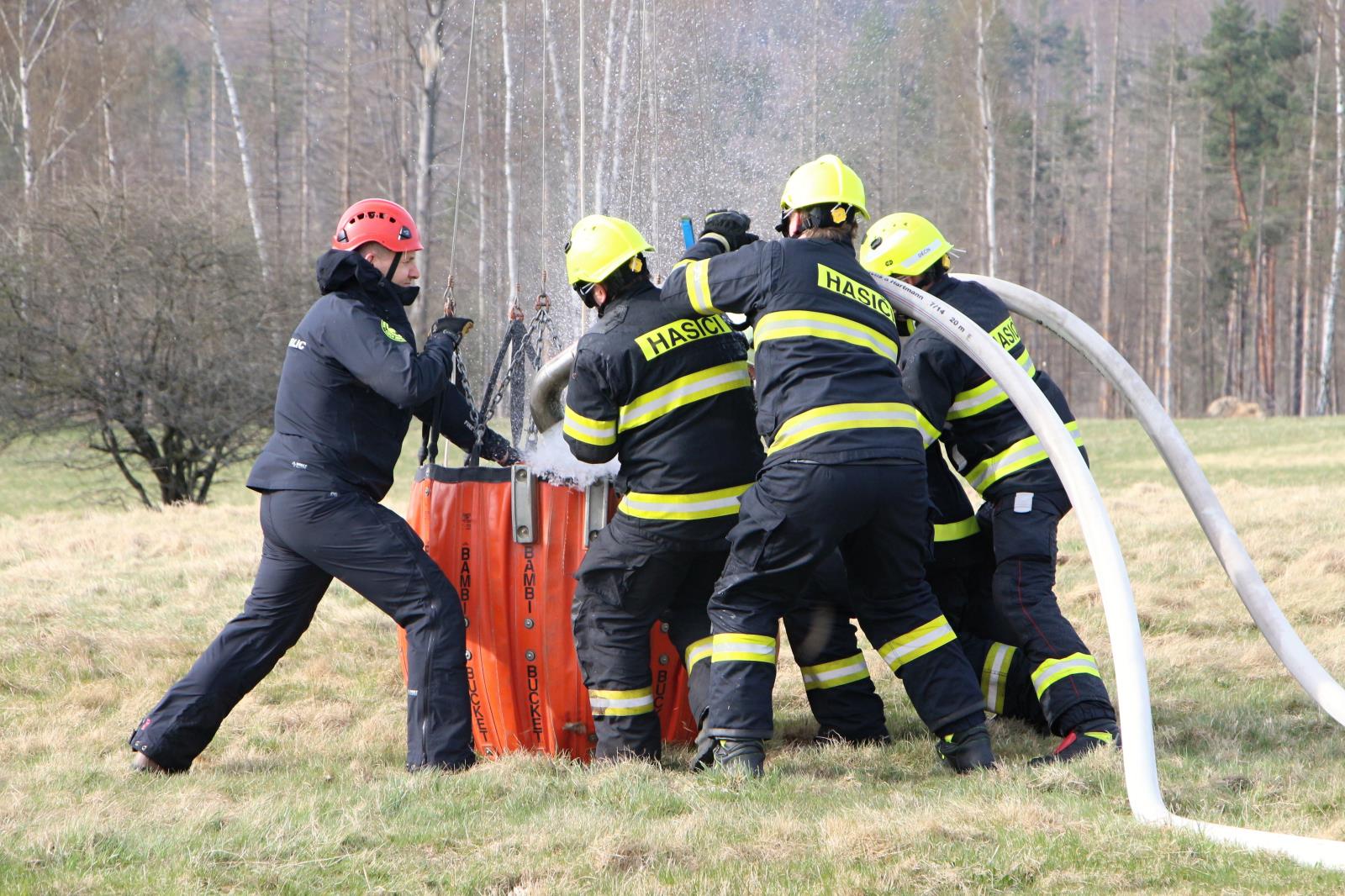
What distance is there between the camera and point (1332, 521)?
9.39 m

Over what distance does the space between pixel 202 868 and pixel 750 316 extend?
7.81 ft

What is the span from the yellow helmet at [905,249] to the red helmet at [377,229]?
5.59ft

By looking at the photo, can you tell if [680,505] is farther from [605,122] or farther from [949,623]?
[605,122]

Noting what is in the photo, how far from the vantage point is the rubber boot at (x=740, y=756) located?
14.5 ft

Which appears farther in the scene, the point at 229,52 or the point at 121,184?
the point at 229,52

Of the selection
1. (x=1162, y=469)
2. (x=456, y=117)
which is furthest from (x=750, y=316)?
(x=456, y=117)

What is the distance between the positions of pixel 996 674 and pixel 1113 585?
1.19 meters

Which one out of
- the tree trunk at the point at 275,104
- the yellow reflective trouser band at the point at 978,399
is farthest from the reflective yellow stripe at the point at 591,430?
the tree trunk at the point at 275,104

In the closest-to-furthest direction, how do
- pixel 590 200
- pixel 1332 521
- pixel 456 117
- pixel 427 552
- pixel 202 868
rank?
pixel 202 868 → pixel 427 552 → pixel 590 200 → pixel 1332 521 → pixel 456 117

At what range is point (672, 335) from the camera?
15.1 ft

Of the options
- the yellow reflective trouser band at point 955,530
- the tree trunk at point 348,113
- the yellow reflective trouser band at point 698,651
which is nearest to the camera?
the yellow reflective trouser band at point 698,651

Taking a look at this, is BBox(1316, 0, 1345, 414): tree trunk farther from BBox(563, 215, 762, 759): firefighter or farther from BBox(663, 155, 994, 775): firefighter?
BBox(563, 215, 762, 759): firefighter

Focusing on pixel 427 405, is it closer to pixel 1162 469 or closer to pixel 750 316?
pixel 750 316

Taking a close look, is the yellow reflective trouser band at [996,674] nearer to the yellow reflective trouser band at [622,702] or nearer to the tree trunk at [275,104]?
the yellow reflective trouser band at [622,702]
